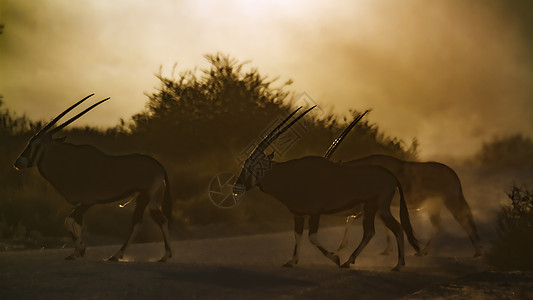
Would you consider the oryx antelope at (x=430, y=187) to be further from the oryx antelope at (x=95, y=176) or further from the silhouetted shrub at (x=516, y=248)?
the oryx antelope at (x=95, y=176)

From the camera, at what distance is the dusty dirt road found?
9.59 meters

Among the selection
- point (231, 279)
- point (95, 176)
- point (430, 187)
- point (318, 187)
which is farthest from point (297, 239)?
point (430, 187)

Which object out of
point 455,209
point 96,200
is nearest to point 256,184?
point 96,200

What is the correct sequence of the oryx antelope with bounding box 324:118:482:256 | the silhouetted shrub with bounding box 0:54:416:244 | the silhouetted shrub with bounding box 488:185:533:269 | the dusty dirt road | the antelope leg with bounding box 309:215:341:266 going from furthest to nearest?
the silhouetted shrub with bounding box 0:54:416:244 < the oryx antelope with bounding box 324:118:482:256 < the silhouetted shrub with bounding box 488:185:533:269 < the antelope leg with bounding box 309:215:341:266 < the dusty dirt road

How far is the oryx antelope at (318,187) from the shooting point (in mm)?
12383

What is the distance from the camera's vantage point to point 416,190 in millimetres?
15125

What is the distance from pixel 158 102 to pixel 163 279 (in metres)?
19.9

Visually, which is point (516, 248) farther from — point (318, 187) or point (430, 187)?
point (318, 187)

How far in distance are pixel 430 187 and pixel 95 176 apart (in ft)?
21.9

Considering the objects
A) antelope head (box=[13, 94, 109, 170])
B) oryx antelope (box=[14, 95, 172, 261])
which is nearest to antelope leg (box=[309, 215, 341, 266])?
oryx antelope (box=[14, 95, 172, 261])

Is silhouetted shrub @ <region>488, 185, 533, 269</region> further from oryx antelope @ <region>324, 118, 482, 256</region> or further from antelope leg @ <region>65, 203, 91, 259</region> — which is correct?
antelope leg @ <region>65, 203, 91, 259</region>

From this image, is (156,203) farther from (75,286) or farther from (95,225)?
(95,225)

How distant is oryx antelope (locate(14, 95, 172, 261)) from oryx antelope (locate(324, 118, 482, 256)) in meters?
4.48

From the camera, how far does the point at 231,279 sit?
10766 mm
